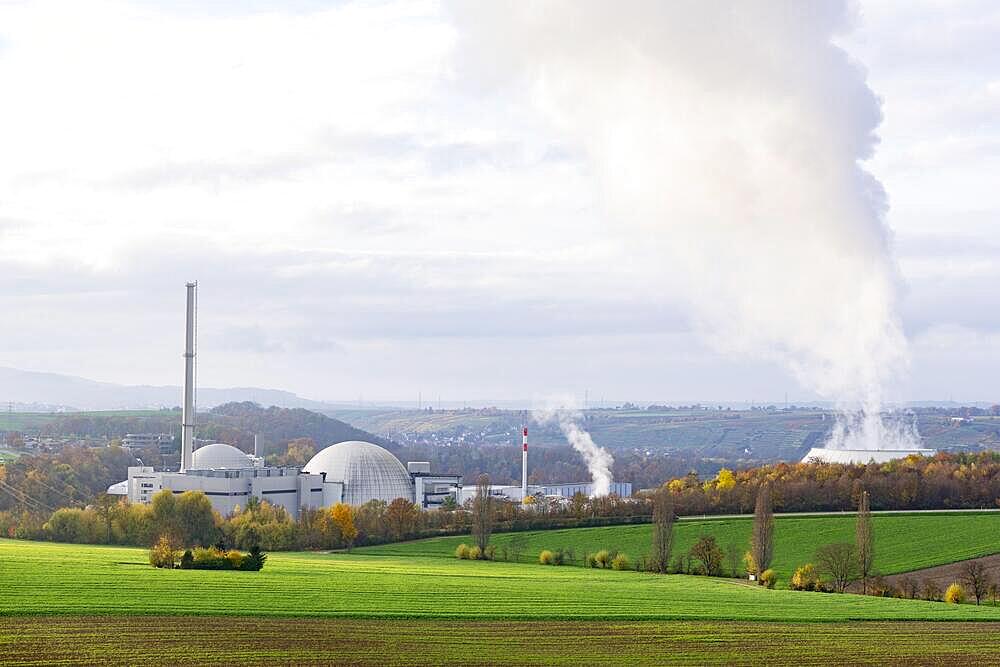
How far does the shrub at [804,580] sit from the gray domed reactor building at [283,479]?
185 feet

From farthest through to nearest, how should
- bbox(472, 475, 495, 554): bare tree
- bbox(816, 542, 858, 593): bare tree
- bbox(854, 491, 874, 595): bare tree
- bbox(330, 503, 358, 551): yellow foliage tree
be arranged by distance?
bbox(330, 503, 358, 551): yellow foliage tree → bbox(472, 475, 495, 554): bare tree → bbox(854, 491, 874, 595): bare tree → bbox(816, 542, 858, 593): bare tree

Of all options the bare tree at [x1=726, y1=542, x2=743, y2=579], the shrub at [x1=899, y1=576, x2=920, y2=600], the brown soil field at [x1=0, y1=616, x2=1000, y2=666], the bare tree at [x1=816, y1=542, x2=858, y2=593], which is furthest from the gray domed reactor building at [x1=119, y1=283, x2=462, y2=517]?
the brown soil field at [x1=0, y1=616, x2=1000, y2=666]

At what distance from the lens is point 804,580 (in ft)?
226

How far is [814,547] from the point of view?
86688 millimetres

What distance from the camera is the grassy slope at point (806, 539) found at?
275 ft

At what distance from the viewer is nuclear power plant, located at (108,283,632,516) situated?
401 feet

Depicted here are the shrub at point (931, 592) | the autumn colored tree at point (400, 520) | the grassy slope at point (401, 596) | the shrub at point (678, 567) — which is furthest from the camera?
the autumn colored tree at point (400, 520)

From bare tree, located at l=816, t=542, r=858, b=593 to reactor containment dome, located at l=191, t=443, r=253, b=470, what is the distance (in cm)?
8258

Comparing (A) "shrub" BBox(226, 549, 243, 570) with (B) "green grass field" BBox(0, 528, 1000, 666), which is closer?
(B) "green grass field" BBox(0, 528, 1000, 666)

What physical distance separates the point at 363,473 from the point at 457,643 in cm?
9681

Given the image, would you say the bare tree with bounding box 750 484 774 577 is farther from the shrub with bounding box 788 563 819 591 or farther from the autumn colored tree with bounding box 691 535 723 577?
the autumn colored tree with bounding box 691 535 723 577

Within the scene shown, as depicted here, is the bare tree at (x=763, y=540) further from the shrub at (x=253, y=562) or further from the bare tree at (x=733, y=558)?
the shrub at (x=253, y=562)

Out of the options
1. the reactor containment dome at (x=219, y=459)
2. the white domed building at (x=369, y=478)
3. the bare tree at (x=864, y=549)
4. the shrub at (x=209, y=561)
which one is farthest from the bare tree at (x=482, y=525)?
the reactor containment dome at (x=219, y=459)

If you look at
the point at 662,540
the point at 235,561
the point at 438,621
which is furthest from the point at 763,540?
the point at 438,621
